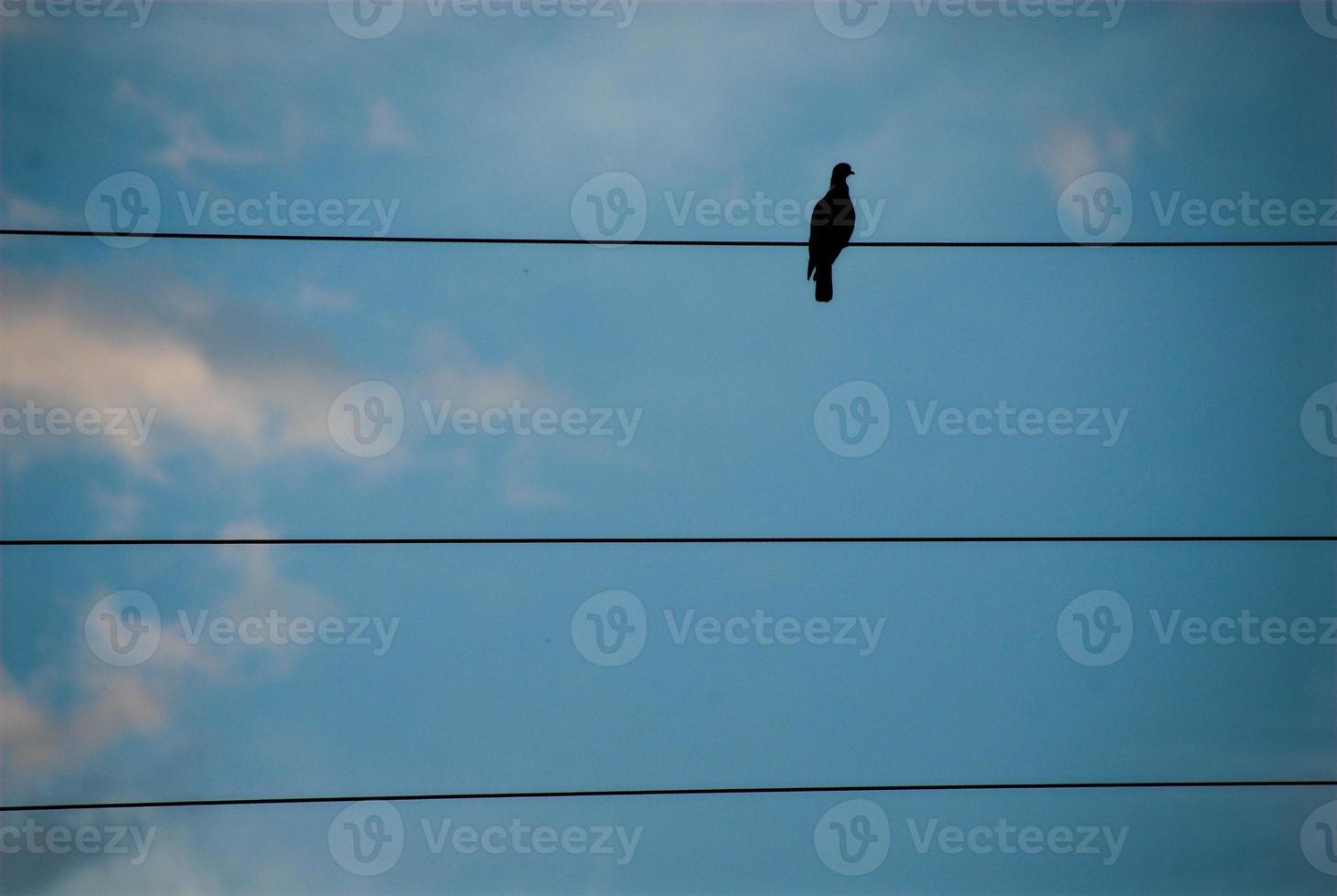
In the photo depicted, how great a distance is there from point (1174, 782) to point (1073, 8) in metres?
4.23

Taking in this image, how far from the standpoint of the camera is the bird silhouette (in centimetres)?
460

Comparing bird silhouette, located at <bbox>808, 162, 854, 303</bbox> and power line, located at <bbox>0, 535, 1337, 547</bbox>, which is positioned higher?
bird silhouette, located at <bbox>808, 162, 854, 303</bbox>

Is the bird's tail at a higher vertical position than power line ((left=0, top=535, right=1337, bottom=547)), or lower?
higher

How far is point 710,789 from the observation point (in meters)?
4.51

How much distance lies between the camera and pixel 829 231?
4.59 m

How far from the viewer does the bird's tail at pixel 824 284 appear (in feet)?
15.5

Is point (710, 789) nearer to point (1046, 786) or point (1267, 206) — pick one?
point (1046, 786)

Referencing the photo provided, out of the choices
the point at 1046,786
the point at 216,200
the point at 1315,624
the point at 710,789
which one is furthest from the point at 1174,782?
the point at 216,200

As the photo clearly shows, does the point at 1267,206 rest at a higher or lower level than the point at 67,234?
higher

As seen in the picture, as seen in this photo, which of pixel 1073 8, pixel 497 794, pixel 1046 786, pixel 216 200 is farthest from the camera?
pixel 1073 8

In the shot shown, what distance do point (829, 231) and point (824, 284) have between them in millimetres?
291

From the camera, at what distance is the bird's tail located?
474 centimetres

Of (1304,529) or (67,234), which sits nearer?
(67,234)

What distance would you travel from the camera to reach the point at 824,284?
479cm
